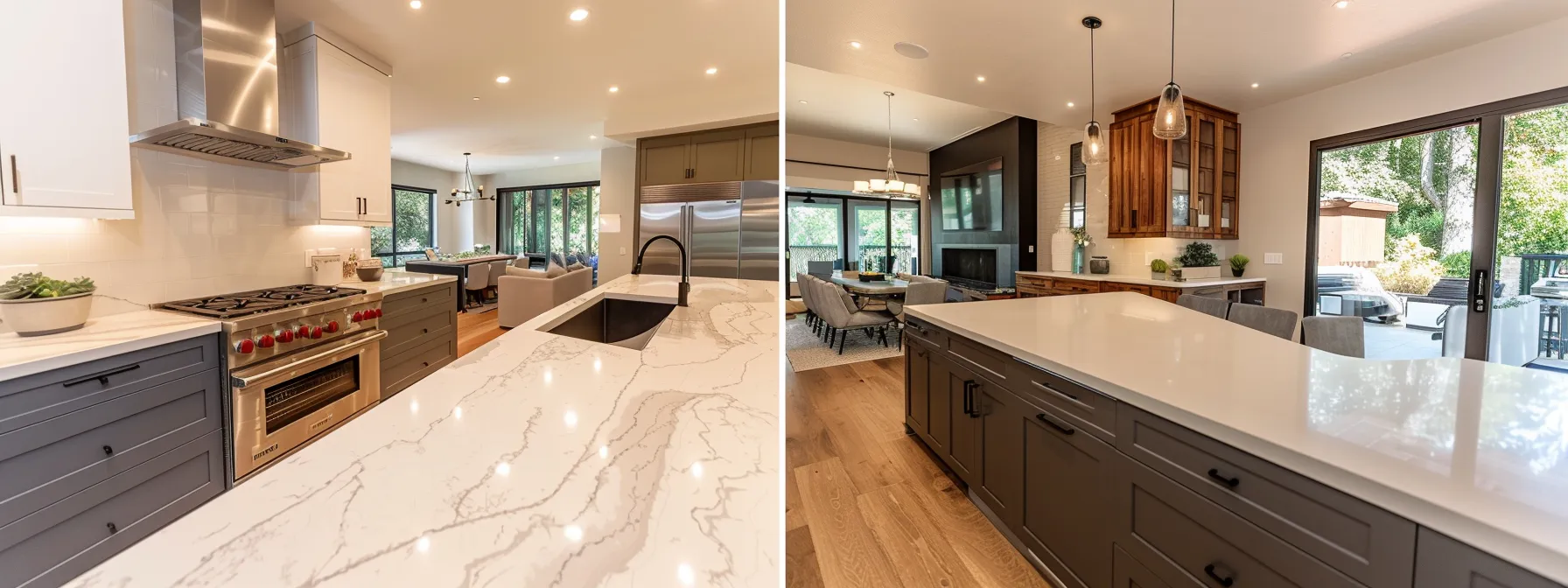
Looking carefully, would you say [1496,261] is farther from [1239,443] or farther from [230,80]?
[230,80]

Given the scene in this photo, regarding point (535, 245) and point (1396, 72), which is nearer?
point (535, 245)

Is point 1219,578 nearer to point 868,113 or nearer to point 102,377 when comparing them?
point 102,377

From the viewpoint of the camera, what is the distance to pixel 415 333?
153cm

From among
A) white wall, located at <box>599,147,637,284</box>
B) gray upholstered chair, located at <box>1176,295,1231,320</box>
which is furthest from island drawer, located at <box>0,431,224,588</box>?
gray upholstered chair, located at <box>1176,295,1231,320</box>

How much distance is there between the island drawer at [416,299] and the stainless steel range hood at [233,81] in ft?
1.36

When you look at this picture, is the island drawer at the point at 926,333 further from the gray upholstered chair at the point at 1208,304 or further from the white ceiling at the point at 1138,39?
the gray upholstered chair at the point at 1208,304

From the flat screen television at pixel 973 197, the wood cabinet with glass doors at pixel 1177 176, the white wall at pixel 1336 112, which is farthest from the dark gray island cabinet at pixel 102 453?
the flat screen television at pixel 973 197

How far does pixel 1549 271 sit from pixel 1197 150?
5.95 ft

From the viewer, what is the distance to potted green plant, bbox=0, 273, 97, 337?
3.45 ft

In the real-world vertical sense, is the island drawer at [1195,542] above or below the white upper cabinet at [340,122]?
below

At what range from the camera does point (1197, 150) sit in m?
3.91

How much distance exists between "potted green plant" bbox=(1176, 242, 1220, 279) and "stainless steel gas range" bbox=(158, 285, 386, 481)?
5.05 metres

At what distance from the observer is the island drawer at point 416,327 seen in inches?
57.6

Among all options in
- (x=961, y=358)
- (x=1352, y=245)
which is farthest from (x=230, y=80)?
(x=1352, y=245)
